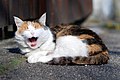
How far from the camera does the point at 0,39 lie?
968 cm

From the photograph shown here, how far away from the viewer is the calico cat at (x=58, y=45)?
668 cm

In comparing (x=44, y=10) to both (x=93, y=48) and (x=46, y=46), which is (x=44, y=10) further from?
(x=93, y=48)

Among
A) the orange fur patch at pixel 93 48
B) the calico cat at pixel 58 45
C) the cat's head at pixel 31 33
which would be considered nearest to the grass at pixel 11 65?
the calico cat at pixel 58 45

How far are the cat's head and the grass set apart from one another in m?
0.31

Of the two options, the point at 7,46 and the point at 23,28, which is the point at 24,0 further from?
the point at 23,28

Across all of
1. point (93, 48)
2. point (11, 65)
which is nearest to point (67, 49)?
point (93, 48)

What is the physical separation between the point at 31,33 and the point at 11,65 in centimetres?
58

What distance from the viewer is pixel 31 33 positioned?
6.75m

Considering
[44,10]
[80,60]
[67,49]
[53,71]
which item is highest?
[44,10]

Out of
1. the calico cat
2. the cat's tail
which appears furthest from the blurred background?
the cat's tail

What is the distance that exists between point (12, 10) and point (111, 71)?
3.10m

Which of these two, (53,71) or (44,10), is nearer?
(53,71)

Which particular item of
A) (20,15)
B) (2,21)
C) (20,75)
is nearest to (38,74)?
(20,75)

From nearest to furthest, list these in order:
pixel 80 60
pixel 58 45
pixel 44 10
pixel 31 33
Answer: pixel 80 60
pixel 31 33
pixel 58 45
pixel 44 10
